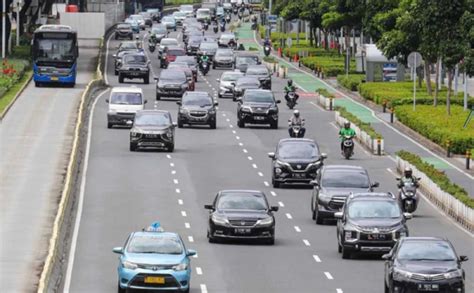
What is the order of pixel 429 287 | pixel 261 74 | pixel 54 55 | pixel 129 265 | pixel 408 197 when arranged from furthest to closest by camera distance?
pixel 261 74 < pixel 54 55 < pixel 408 197 < pixel 129 265 < pixel 429 287

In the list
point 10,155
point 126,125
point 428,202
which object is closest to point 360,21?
point 126,125

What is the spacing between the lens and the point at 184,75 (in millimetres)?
93062

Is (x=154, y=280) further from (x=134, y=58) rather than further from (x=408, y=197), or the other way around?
(x=134, y=58)

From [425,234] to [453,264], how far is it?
12.2 m

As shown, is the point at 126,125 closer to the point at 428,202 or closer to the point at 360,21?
the point at 428,202

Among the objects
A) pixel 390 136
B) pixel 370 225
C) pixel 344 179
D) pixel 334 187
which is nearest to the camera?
pixel 370 225

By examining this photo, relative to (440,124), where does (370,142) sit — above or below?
below

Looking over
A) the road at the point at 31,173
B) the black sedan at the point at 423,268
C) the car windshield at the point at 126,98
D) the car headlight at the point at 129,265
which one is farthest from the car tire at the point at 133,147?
the black sedan at the point at 423,268

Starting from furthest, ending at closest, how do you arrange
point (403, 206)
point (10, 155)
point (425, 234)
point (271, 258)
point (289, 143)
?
point (10, 155) → point (289, 143) → point (403, 206) → point (425, 234) → point (271, 258)

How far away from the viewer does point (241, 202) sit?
44.8 metres

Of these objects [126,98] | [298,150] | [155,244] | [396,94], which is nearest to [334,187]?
[298,150]

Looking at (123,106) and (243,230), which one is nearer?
(243,230)

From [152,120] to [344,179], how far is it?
18961 millimetres

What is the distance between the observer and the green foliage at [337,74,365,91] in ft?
331
